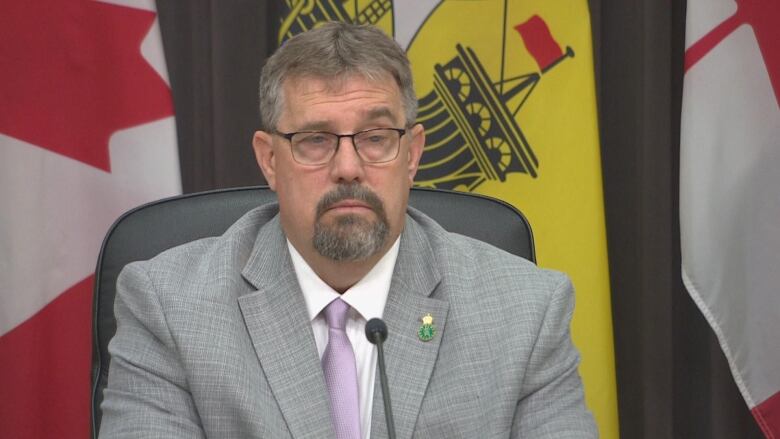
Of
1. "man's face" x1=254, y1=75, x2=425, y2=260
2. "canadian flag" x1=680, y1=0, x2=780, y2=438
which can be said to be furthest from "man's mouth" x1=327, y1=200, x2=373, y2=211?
"canadian flag" x1=680, y1=0, x2=780, y2=438

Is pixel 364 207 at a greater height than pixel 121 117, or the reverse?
pixel 121 117

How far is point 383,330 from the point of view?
173 cm

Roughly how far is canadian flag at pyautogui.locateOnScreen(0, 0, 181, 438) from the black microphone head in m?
1.46

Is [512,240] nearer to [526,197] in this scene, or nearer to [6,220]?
[526,197]

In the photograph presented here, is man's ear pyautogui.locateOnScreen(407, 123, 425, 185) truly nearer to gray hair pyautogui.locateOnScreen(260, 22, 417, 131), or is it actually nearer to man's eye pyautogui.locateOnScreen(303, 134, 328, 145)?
gray hair pyautogui.locateOnScreen(260, 22, 417, 131)

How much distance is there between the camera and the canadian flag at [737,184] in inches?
119

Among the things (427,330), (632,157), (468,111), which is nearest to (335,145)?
(427,330)

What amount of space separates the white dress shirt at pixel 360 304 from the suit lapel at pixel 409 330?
3 cm

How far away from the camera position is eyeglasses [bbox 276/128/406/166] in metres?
2.04

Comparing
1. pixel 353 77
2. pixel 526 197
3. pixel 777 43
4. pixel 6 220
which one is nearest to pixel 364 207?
pixel 353 77

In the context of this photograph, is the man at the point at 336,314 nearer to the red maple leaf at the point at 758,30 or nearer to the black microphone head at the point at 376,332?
the black microphone head at the point at 376,332

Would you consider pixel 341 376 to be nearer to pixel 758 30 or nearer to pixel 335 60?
pixel 335 60

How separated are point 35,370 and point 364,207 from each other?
154 cm

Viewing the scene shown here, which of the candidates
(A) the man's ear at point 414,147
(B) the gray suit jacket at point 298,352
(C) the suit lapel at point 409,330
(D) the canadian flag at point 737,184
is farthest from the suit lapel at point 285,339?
(D) the canadian flag at point 737,184
